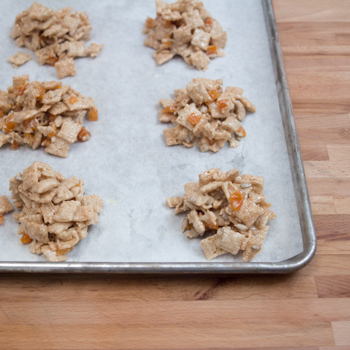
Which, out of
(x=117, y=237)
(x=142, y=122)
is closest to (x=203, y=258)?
(x=117, y=237)

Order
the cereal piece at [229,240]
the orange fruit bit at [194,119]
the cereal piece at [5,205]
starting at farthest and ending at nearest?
the orange fruit bit at [194,119]
the cereal piece at [5,205]
the cereal piece at [229,240]

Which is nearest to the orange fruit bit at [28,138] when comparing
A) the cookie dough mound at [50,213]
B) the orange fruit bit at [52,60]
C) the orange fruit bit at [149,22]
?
the cookie dough mound at [50,213]

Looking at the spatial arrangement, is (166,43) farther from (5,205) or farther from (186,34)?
(5,205)

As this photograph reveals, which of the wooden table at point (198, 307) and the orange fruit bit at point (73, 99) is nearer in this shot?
the wooden table at point (198, 307)

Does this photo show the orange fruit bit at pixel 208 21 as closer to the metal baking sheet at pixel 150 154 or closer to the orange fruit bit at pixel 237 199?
the metal baking sheet at pixel 150 154

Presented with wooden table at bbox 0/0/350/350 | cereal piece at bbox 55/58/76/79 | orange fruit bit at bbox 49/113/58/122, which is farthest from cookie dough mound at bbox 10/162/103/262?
cereal piece at bbox 55/58/76/79

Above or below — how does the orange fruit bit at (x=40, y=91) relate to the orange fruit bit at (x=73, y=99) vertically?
above

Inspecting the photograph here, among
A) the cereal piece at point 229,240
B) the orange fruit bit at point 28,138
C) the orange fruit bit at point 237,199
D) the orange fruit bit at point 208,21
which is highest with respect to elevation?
the orange fruit bit at point 208,21
